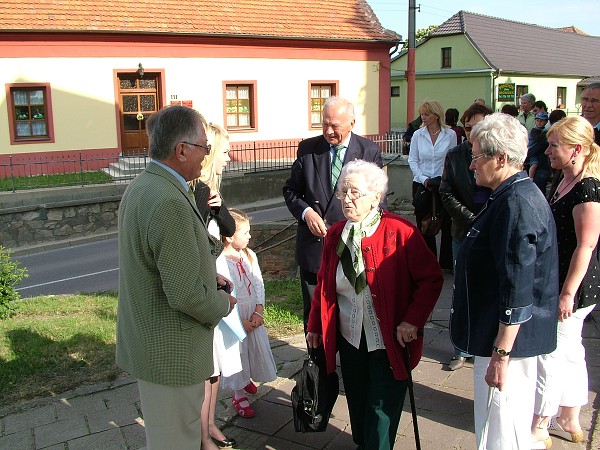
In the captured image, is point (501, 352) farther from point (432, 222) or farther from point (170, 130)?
point (432, 222)

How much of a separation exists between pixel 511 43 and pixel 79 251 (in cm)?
3995

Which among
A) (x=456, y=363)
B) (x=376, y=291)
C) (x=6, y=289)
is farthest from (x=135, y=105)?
(x=376, y=291)

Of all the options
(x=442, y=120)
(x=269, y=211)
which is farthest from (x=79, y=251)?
(x=442, y=120)

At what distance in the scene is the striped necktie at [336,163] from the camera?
433 cm

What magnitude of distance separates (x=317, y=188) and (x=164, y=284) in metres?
2.10

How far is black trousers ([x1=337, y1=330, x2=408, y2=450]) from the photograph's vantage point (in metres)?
3.14

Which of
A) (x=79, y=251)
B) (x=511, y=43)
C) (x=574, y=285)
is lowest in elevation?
(x=79, y=251)

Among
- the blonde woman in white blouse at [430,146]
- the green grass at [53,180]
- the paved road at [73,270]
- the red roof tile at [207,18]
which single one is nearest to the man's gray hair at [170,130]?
the blonde woman in white blouse at [430,146]

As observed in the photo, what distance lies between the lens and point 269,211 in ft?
54.5

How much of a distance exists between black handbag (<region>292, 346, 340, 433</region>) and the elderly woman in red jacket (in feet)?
0.38

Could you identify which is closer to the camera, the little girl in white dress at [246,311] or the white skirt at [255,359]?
the little girl in white dress at [246,311]

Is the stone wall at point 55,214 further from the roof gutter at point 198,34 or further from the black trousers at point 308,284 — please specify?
the black trousers at point 308,284

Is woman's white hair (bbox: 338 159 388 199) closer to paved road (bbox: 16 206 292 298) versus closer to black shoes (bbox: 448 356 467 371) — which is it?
black shoes (bbox: 448 356 467 371)

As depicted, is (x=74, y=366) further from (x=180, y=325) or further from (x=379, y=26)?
(x=379, y=26)
